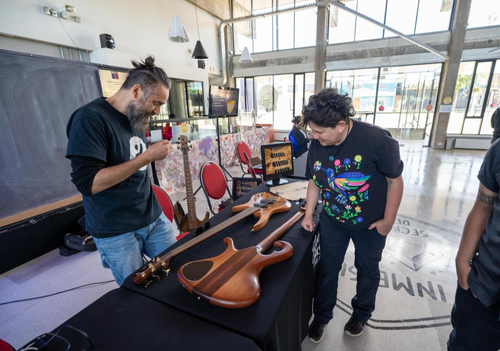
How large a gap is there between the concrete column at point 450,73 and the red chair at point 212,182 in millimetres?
8281

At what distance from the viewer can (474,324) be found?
0.88 meters

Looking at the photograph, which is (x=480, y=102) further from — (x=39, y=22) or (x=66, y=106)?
(x=39, y=22)

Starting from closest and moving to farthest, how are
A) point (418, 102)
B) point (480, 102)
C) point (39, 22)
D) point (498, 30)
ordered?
point (39, 22) < point (498, 30) < point (480, 102) < point (418, 102)

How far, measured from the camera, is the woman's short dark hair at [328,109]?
1.07 metres

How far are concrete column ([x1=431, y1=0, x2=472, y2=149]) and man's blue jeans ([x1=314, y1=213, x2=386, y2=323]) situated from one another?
8458 mm

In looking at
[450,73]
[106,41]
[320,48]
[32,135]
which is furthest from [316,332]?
[320,48]

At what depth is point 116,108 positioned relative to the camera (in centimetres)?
121

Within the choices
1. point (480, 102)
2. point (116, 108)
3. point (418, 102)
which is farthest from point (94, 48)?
point (480, 102)

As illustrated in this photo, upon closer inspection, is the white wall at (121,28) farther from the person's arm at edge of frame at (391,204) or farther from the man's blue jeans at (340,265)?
the person's arm at edge of frame at (391,204)

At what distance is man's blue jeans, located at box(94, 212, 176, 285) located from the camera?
47.7 inches

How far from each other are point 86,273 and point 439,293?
305 centimetres

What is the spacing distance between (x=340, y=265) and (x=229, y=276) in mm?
821

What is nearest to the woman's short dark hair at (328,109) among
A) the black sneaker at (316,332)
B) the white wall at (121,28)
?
the black sneaker at (316,332)

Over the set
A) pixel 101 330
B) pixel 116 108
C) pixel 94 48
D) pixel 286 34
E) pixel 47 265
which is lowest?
pixel 47 265
